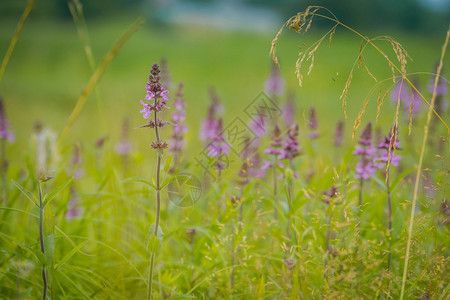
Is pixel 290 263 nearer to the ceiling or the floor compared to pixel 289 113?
nearer to the floor

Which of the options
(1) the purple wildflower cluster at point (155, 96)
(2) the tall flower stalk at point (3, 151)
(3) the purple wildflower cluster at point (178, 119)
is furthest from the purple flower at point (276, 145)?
(2) the tall flower stalk at point (3, 151)

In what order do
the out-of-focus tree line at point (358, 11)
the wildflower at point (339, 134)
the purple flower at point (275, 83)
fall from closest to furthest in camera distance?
the wildflower at point (339, 134) < the purple flower at point (275, 83) < the out-of-focus tree line at point (358, 11)

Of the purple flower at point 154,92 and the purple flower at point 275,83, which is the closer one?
the purple flower at point 154,92

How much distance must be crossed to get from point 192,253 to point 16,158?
472cm

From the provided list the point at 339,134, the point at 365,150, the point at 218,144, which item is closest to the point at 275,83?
the point at 339,134

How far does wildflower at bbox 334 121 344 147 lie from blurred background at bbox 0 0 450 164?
5.72m

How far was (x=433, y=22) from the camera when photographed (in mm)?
24578

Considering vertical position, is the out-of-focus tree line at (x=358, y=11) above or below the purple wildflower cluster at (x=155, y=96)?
above

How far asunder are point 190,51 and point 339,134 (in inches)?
835

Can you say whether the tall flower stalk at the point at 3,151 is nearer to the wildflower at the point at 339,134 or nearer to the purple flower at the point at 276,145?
the purple flower at the point at 276,145

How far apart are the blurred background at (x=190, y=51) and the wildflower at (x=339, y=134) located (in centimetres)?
572

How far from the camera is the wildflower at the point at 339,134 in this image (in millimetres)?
3211

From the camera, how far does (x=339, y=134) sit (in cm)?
326

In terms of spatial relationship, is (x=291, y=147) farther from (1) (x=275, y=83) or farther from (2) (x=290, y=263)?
(1) (x=275, y=83)
